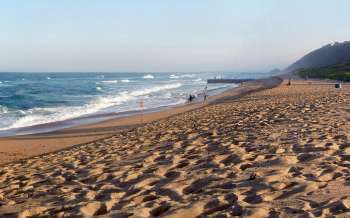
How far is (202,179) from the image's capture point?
5.12 metres

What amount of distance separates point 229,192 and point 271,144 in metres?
2.64

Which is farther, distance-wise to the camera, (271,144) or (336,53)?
(336,53)

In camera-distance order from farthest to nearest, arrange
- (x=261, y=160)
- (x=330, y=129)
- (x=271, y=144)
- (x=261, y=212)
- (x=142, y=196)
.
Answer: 1. (x=330, y=129)
2. (x=271, y=144)
3. (x=261, y=160)
4. (x=142, y=196)
5. (x=261, y=212)

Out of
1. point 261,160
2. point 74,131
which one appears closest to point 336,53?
point 74,131

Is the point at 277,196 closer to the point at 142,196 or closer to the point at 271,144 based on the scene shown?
the point at 142,196

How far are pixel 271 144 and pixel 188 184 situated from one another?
2420 mm

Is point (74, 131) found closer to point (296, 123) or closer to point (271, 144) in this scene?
point (296, 123)

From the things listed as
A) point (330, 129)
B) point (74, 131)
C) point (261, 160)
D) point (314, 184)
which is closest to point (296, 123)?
point (330, 129)

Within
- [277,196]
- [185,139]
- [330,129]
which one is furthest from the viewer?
[185,139]

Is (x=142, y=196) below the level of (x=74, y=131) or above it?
above

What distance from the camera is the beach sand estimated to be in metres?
4.10

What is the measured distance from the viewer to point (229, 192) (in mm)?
4477

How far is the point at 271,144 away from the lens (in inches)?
271

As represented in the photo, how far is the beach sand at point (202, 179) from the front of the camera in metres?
4.10
